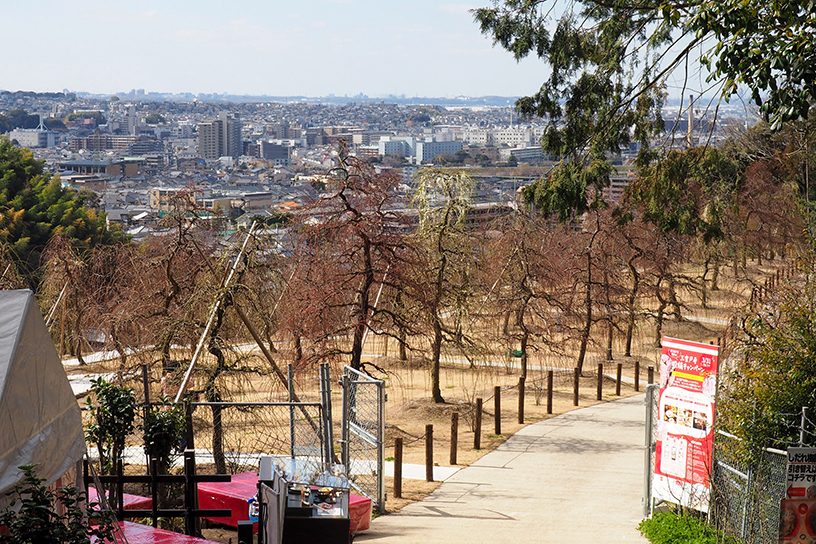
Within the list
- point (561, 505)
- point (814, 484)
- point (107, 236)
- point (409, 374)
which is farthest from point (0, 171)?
point (814, 484)

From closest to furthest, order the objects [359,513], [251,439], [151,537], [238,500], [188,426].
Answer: [151,537] < [188,426] < [238,500] < [359,513] < [251,439]

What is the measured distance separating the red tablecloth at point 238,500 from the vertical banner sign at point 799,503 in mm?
4679

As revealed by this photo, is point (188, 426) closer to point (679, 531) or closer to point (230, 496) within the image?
point (230, 496)

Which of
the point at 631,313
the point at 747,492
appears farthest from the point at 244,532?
the point at 631,313

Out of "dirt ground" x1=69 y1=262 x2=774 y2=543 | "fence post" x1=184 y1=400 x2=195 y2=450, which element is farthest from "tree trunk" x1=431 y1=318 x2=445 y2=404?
"fence post" x1=184 y1=400 x2=195 y2=450

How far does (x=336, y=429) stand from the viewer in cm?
1767

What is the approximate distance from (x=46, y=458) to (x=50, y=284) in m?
20.7

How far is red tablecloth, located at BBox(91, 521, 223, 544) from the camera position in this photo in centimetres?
808

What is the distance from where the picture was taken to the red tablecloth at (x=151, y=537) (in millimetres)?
8078

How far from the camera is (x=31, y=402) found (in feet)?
21.6

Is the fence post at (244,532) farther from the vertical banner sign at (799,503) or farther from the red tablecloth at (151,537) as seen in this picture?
the vertical banner sign at (799,503)

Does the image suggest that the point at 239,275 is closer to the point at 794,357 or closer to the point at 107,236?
the point at 794,357

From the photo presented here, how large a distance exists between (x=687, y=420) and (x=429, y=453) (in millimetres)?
4540

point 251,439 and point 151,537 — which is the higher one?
point 151,537
